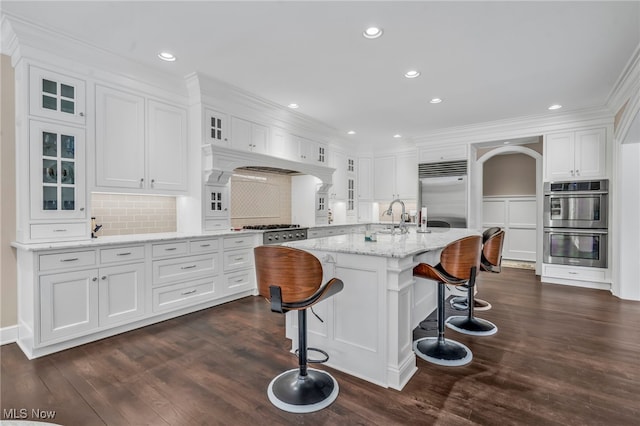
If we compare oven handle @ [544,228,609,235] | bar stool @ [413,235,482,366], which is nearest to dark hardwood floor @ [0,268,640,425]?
bar stool @ [413,235,482,366]

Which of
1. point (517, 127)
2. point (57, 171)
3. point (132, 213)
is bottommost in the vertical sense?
point (132, 213)

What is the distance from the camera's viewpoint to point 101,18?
2.63 m

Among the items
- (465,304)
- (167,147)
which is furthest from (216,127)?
(465,304)

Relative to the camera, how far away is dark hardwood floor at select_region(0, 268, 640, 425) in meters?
1.85

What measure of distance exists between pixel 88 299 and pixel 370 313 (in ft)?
8.21

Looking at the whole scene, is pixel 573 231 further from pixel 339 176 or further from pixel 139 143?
pixel 139 143

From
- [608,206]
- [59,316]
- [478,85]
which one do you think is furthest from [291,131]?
[608,206]

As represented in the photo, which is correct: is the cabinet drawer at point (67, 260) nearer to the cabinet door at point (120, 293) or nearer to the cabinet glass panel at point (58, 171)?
the cabinet door at point (120, 293)

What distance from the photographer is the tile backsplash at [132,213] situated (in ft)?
11.4

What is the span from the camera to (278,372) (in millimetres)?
2340

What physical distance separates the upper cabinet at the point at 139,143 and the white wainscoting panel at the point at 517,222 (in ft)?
22.1

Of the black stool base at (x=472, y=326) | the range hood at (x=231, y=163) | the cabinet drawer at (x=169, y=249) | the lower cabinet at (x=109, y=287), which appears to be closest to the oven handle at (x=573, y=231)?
the black stool base at (x=472, y=326)

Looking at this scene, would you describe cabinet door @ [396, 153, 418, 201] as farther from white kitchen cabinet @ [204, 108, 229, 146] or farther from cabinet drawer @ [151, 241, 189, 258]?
cabinet drawer @ [151, 241, 189, 258]

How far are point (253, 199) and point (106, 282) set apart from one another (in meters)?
2.55
